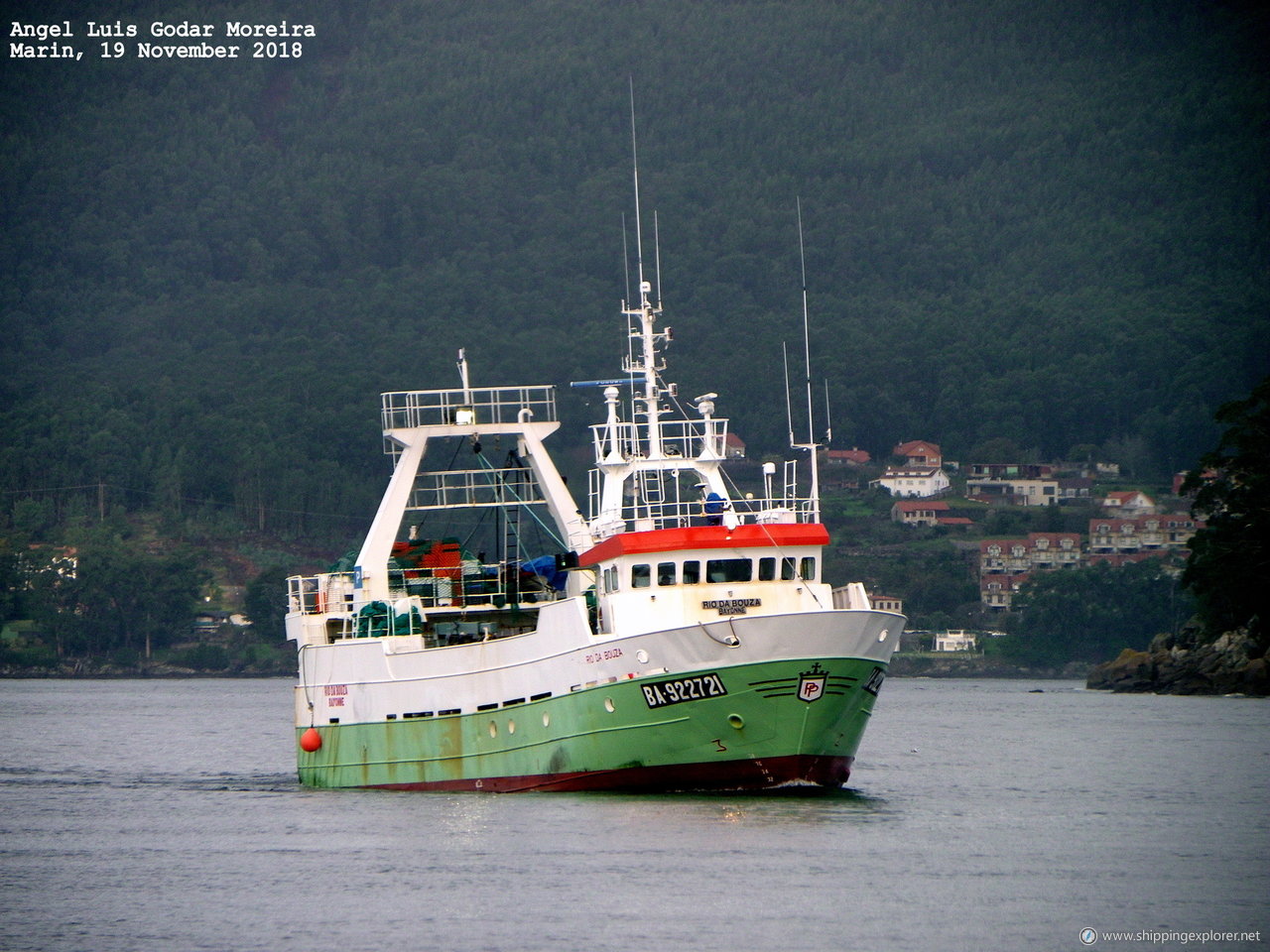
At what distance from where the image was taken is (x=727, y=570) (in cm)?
3969

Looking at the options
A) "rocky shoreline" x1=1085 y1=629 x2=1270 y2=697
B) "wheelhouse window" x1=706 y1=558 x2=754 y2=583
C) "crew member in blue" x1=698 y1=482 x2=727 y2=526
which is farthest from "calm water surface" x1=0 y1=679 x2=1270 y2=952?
"rocky shoreline" x1=1085 y1=629 x2=1270 y2=697

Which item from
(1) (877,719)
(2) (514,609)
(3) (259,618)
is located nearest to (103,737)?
(1) (877,719)

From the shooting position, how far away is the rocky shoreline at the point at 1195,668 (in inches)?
3976

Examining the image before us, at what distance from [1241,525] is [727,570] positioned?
220 ft

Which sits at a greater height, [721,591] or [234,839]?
[721,591]

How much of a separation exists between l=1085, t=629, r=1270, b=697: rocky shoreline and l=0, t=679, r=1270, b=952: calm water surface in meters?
48.1

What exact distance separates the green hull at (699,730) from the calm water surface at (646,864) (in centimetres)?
55

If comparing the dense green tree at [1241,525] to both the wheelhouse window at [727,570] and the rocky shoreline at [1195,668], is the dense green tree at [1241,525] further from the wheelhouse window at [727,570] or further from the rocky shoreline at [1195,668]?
the wheelhouse window at [727,570]

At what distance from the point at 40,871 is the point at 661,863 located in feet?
37.5

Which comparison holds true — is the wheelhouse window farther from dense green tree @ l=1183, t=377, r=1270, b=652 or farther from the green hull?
dense green tree @ l=1183, t=377, r=1270, b=652

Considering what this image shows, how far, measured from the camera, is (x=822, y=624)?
1483 inches

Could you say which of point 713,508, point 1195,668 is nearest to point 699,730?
point 713,508

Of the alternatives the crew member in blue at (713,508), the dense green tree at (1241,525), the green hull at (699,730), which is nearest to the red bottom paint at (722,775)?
the green hull at (699,730)

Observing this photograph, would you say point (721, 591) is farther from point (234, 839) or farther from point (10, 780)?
point (10, 780)
